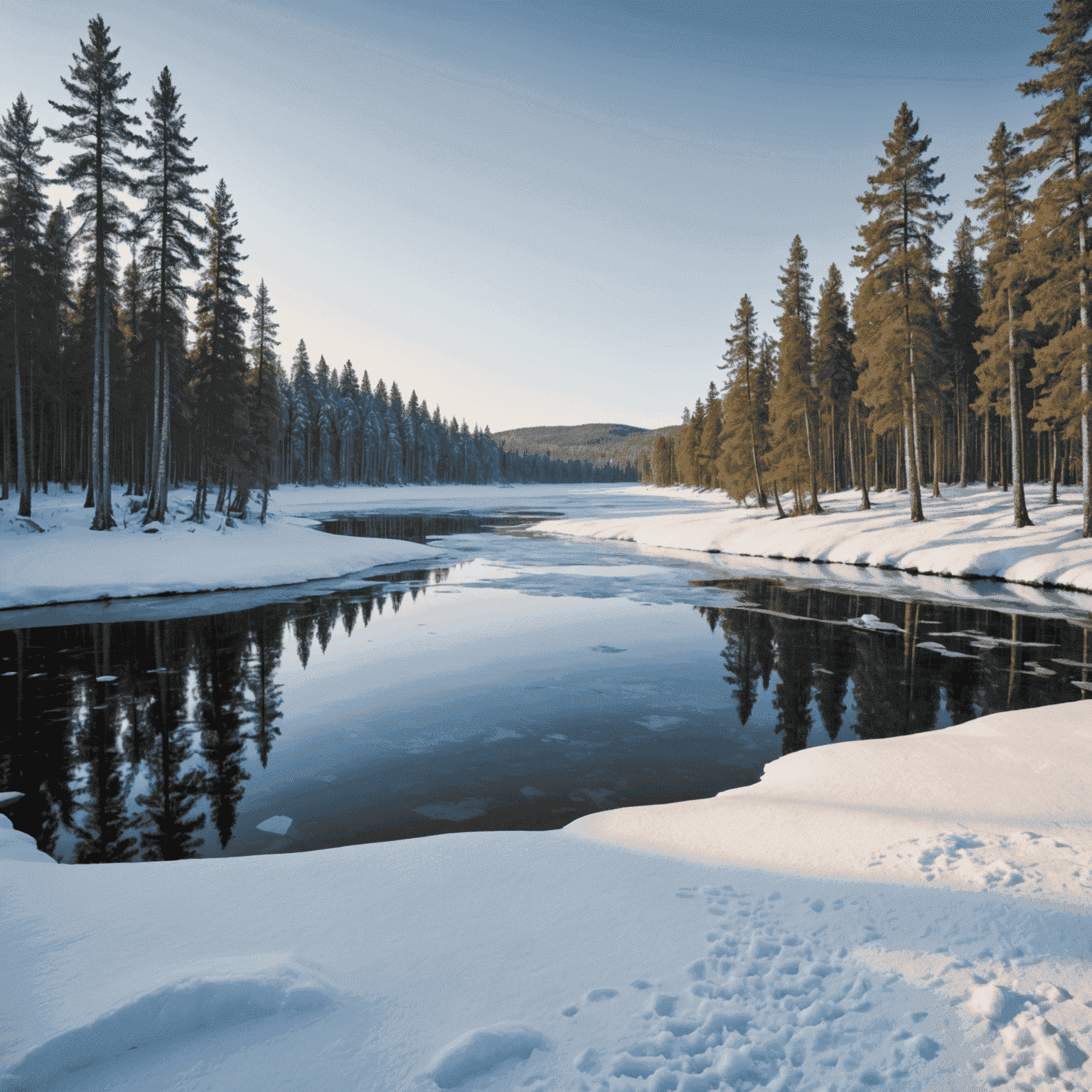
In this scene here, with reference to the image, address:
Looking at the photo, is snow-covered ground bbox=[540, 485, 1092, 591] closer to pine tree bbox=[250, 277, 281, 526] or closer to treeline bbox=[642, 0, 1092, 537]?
treeline bbox=[642, 0, 1092, 537]

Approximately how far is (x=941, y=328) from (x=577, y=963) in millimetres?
39261

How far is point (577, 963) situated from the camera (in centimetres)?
306

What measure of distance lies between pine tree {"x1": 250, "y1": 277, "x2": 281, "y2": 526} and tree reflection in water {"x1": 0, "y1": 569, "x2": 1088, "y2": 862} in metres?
22.1

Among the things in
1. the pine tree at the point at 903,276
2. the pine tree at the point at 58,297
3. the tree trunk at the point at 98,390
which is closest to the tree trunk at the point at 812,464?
the pine tree at the point at 903,276

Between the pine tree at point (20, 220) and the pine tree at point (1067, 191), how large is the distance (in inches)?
1473

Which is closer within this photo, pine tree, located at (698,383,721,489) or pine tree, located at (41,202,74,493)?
pine tree, located at (41,202,74,493)

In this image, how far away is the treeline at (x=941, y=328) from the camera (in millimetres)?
20406

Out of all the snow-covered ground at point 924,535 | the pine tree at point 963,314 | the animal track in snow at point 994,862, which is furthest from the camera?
the pine tree at point 963,314

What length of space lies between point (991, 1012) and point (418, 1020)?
2.42 m

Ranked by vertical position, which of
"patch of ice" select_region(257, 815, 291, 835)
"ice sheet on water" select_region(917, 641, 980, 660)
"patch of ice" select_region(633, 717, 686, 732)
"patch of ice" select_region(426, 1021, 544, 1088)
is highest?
"patch of ice" select_region(426, 1021, 544, 1088)

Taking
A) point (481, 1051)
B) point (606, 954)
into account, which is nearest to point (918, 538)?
point (606, 954)

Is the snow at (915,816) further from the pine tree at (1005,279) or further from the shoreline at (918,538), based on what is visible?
the pine tree at (1005,279)

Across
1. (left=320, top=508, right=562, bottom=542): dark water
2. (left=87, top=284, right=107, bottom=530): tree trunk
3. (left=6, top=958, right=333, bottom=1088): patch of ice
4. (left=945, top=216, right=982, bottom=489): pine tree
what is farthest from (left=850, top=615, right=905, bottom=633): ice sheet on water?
(left=945, top=216, right=982, bottom=489): pine tree

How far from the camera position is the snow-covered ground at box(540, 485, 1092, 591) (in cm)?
2061
